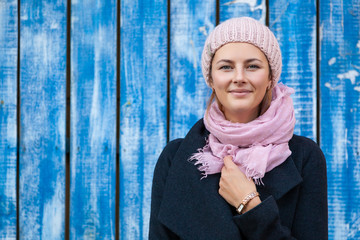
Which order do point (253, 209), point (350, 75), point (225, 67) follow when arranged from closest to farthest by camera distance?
point (253, 209) → point (225, 67) → point (350, 75)

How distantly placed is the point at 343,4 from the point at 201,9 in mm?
609

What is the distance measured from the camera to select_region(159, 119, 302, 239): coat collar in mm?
1204

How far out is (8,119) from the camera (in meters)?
→ 1.78

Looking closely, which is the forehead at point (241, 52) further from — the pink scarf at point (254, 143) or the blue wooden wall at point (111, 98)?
the blue wooden wall at point (111, 98)

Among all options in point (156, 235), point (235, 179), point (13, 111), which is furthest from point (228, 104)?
point (13, 111)

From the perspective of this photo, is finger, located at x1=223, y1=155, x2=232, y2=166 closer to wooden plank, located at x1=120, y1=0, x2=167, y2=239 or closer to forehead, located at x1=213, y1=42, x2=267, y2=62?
forehead, located at x1=213, y1=42, x2=267, y2=62

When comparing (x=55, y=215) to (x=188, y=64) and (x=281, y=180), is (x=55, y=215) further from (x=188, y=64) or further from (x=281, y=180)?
(x=281, y=180)

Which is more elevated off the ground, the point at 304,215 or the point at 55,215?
the point at 304,215

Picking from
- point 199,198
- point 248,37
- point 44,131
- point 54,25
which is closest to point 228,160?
point 199,198

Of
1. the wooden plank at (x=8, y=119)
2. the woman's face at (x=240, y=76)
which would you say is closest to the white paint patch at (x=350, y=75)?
the woman's face at (x=240, y=76)

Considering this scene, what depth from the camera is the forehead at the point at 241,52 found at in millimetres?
1213

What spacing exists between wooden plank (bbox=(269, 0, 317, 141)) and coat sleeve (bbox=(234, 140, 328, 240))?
476 millimetres

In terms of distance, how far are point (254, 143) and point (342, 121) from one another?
25.0 inches

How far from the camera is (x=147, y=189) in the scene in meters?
1.75
